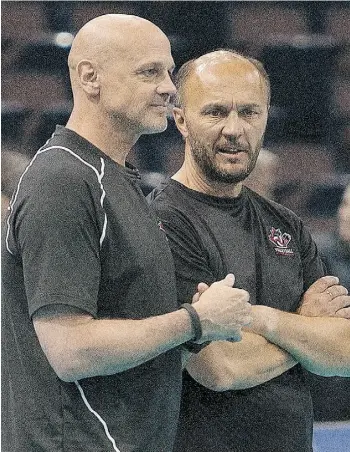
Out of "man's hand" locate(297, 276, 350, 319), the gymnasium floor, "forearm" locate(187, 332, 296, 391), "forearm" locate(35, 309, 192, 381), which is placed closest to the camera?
"forearm" locate(35, 309, 192, 381)

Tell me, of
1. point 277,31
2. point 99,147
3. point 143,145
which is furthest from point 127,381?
point 277,31

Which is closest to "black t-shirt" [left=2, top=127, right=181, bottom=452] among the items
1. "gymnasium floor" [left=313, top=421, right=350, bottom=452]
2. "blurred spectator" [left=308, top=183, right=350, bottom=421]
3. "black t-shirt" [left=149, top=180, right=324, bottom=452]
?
"black t-shirt" [left=149, top=180, right=324, bottom=452]

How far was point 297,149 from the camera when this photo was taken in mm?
3572

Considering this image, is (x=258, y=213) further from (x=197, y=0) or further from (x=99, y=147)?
(x=197, y=0)

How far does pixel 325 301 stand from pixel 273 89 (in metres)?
1.79

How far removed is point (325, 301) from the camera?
6.42 ft

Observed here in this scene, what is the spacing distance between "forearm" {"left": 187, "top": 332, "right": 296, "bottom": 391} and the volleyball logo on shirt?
20cm

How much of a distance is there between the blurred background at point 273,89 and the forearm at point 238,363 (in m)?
1.42

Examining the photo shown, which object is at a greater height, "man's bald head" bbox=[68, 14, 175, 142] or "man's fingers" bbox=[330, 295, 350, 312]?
"man's bald head" bbox=[68, 14, 175, 142]

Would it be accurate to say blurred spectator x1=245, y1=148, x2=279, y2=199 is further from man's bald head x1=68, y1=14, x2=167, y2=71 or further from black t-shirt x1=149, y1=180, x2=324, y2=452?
man's bald head x1=68, y1=14, x2=167, y2=71

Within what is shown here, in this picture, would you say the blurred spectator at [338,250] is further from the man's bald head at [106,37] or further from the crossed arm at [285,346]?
the man's bald head at [106,37]

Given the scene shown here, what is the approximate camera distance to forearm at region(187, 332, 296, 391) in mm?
1820

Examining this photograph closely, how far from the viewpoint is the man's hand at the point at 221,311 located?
5.17ft

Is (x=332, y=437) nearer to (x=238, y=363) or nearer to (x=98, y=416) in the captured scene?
(x=238, y=363)
